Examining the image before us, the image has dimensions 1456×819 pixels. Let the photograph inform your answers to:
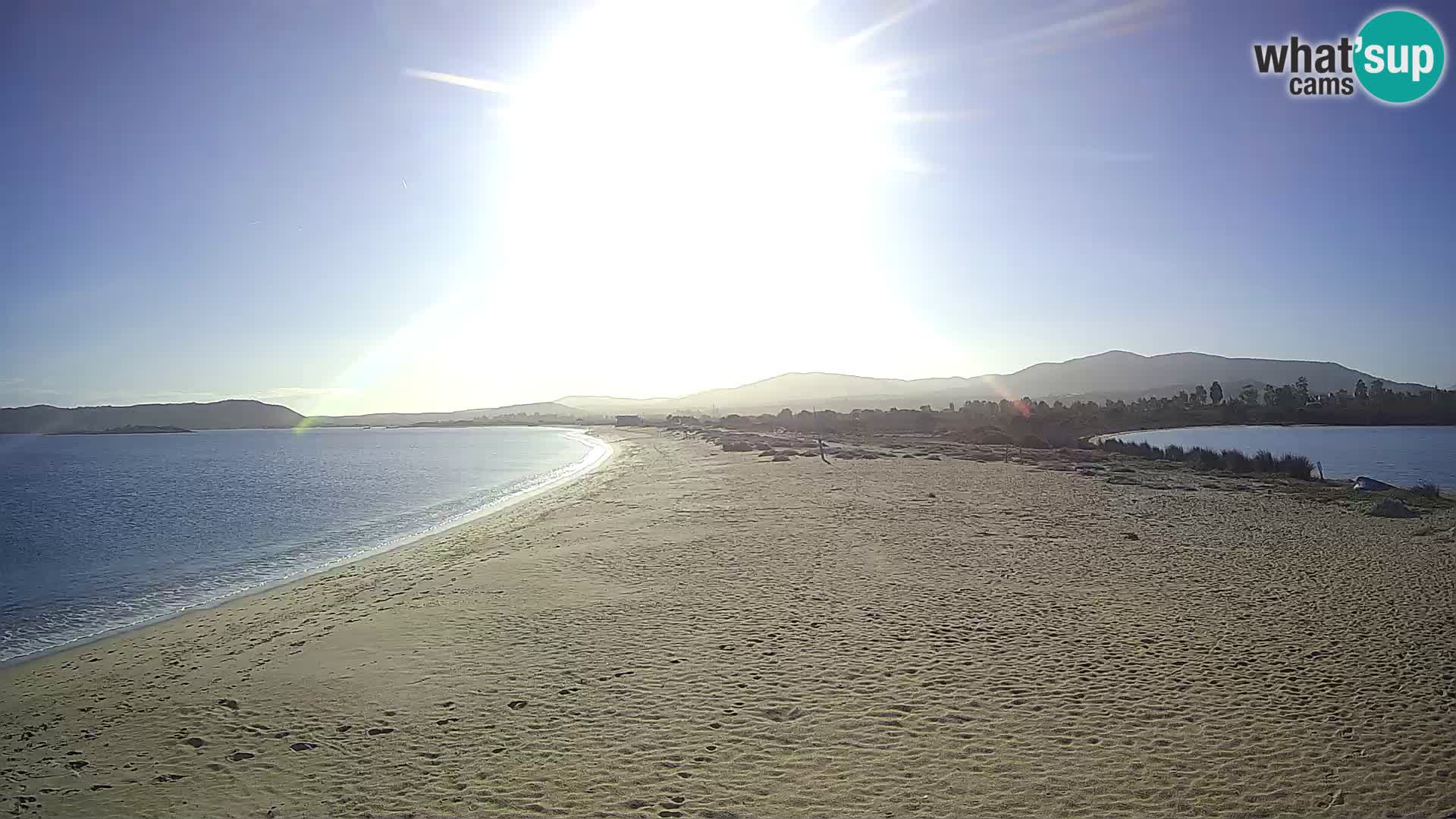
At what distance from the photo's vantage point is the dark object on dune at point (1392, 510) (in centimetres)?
1841

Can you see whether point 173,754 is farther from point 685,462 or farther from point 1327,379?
point 1327,379

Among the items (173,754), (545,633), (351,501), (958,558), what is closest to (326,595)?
(545,633)

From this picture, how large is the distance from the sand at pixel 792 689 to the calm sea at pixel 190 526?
2680 millimetres

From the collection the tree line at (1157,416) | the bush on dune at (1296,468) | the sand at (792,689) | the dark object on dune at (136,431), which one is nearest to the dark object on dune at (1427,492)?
the bush on dune at (1296,468)

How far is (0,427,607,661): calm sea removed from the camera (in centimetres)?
1416

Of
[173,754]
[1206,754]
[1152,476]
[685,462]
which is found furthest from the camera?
[685,462]

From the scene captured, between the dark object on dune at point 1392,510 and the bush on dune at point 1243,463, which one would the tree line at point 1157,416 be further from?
the dark object on dune at point 1392,510

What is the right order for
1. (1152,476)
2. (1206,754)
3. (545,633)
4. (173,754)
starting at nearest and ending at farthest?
(1206,754)
(173,754)
(545,633)
(1152,476)

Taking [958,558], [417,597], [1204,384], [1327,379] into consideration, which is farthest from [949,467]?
[1327,379]

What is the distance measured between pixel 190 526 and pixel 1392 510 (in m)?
34.8

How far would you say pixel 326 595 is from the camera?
13227 mm

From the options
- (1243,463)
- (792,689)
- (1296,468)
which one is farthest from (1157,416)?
(792,689)

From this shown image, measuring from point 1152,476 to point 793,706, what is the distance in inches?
1045

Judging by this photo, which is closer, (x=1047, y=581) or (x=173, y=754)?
(x=173, y=754)
